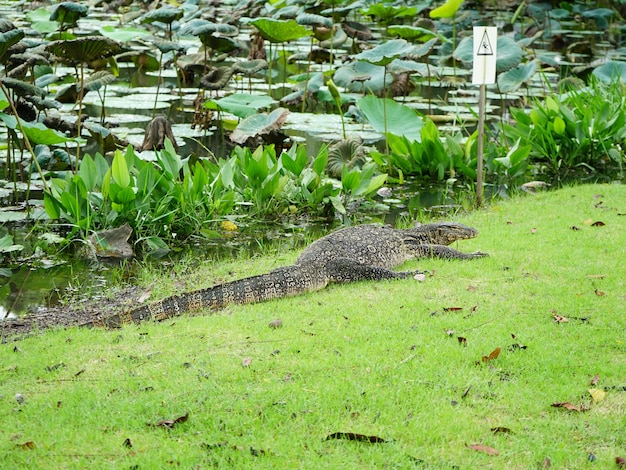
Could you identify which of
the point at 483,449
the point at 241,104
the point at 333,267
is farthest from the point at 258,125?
the point at 483,449

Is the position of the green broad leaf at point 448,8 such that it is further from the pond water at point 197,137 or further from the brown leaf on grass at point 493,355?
the brown leaf on grass at point 493,355

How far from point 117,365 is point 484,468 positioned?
1.98m

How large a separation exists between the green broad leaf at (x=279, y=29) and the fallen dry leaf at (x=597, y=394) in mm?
7605

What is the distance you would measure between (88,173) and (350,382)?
4375 mm

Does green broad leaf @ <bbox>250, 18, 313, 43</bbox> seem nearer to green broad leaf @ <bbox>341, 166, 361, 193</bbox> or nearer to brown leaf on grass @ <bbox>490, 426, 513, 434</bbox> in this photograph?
green broad leaf @ <bbox>341, 166, 361, 193</bbox>

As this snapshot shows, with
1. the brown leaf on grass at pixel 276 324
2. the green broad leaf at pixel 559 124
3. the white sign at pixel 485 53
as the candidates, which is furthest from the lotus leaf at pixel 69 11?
the green broad leaf at pixel 559 124

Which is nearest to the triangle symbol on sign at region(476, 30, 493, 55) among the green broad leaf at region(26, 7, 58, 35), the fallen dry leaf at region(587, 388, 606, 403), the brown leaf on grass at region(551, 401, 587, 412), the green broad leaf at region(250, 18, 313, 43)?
the green broad leaf at region(250, 18, 313, 43)

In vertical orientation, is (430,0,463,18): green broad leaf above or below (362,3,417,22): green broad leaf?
above

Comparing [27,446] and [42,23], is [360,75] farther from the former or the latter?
[27,446]

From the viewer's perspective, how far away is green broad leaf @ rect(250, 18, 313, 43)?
10.3m

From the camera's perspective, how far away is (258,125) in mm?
9352

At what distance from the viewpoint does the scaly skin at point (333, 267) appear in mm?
5098

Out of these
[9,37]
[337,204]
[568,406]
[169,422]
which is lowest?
[337,204]

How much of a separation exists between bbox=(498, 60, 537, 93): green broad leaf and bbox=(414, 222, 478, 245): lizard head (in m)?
4.47
